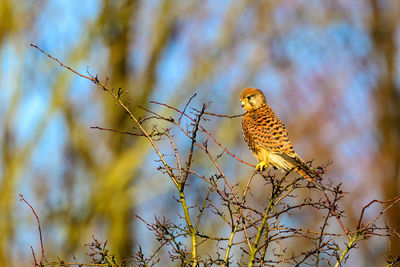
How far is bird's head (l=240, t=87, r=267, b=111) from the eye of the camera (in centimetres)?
460

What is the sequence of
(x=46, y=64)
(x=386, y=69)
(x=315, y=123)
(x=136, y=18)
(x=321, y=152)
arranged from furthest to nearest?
(x=315, y=123), (x=321, y=152), (x=386, y=69), (x=136, y=18), (x=46, y=64)

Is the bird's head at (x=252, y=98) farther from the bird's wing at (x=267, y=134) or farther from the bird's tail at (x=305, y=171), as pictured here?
the bird's tail at (x=305, y=171)

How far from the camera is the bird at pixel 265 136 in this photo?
4270 mm

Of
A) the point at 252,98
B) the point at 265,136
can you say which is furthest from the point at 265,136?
the point at 252,98

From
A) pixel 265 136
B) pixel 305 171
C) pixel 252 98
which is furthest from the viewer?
pixel 252 98

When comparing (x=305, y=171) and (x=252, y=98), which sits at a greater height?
(x=252, y=98)

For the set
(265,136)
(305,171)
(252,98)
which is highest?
(252,98)

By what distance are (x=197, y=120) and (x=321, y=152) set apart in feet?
35.7

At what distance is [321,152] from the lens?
13.0 meters

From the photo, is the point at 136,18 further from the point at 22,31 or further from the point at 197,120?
the point at 197,120

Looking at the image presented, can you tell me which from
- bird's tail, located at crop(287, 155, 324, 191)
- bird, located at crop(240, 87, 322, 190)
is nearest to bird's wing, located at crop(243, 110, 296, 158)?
bird, located at crop(240, 87, 322, 190)

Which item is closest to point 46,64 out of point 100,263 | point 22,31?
point 22,31

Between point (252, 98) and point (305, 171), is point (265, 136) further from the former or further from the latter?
point (305, 171)

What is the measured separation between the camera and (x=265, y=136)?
435 cm
